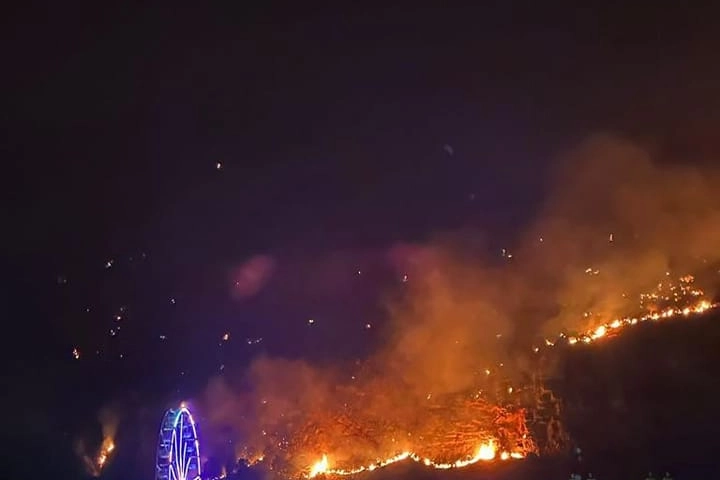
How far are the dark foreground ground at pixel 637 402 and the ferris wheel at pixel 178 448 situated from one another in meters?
10.8

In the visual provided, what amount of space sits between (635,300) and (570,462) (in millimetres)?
5974

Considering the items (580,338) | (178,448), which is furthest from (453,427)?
(178,448)

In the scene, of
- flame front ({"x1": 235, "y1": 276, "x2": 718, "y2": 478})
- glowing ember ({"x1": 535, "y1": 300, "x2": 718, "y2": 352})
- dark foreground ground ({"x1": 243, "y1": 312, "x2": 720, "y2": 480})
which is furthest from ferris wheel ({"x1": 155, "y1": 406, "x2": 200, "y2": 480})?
glowing ember ({"x1": 535, "y1": 300, "x2": 718, "y2": 352})

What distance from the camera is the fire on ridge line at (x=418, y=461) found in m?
27.0

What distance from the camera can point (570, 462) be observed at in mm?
26484

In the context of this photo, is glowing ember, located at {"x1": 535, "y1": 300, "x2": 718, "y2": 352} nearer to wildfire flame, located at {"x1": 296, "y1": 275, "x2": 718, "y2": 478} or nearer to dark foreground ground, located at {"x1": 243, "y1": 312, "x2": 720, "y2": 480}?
wildfire flame, located at {"x1": 296, "y1": 275, "x2": 718, "y2": 478}

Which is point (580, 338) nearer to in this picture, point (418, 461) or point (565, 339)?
point (565, 339)

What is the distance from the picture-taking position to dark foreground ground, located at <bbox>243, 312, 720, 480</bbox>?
83.5 feet

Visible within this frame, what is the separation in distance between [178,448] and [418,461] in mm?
10012

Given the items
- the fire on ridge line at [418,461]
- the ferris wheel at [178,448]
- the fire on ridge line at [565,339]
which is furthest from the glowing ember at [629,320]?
the ferris wheel at [178,448]

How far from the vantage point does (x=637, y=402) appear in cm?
2653

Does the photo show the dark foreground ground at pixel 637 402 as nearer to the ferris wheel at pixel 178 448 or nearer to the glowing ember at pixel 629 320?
the glowing ember at pixel 629 320

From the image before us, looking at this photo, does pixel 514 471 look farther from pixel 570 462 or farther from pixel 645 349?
pixel 645 349

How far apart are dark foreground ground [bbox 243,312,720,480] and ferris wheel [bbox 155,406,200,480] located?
10831 millimetres
